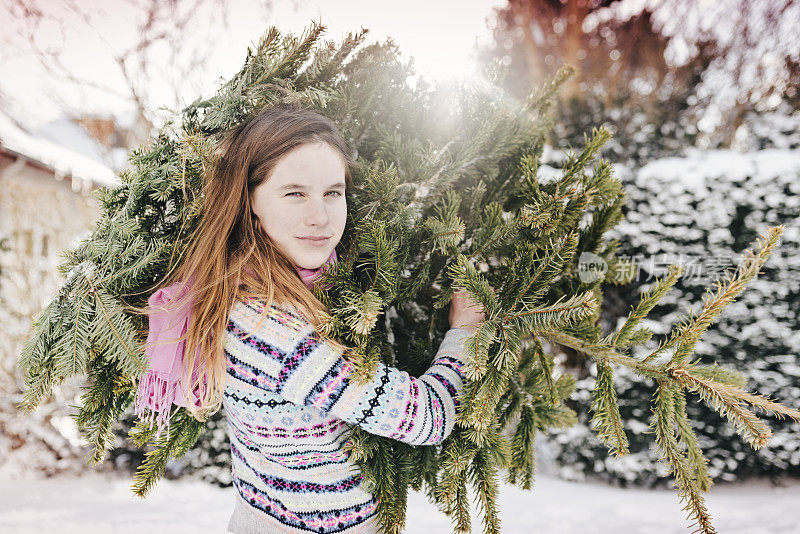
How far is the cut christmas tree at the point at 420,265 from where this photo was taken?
3.40 feet

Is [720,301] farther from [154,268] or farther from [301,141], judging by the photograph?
[154,268]

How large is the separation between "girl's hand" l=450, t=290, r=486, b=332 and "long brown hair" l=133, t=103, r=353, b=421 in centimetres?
41

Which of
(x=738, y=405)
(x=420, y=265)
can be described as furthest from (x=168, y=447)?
(x=738, y=405)

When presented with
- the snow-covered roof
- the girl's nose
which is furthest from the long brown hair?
the snow-covered roof

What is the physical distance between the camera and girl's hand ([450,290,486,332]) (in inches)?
51.8

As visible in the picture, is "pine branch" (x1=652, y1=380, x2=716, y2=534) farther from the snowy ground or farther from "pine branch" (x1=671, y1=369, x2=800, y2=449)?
the snowy ground

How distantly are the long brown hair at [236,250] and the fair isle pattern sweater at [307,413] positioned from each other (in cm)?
4

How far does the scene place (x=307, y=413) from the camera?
3.95 feet

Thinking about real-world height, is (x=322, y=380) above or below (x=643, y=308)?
below

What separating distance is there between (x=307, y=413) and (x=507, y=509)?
2.56 meters

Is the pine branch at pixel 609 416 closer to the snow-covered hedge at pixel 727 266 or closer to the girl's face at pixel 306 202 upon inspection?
the girl's face at pixel 306 202

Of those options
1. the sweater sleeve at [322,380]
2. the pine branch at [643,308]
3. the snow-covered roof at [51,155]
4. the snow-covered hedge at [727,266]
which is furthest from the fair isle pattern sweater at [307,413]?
the snow-covered roof at [51,155]

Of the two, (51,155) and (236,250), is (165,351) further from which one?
(51,155)

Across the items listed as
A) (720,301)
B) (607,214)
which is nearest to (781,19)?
(607,214)
